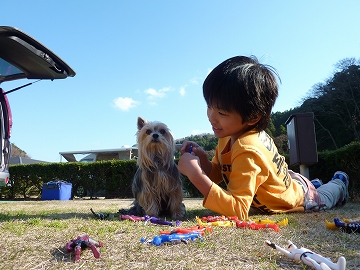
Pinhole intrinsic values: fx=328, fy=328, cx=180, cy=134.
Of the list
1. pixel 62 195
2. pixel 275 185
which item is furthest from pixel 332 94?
pixel 275 185

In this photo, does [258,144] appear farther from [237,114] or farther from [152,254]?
[152,254]

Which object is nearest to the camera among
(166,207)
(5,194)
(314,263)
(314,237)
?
(314,263)

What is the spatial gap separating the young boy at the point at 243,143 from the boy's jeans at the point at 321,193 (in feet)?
1.69

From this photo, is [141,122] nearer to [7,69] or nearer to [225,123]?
[225,123]

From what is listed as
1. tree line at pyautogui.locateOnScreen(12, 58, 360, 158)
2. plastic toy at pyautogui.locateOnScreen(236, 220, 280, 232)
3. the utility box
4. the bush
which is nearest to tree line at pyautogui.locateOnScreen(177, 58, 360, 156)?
tree line at pyautogui.locateOnScreen(12, 58, 360, 158)

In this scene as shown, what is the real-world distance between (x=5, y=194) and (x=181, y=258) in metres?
16.5

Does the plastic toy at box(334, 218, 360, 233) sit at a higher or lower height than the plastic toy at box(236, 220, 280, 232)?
lower

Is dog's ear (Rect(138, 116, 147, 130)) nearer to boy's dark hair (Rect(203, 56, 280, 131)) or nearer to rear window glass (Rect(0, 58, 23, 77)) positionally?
boy's dark hair (Rect(203, 56, 280, 131))

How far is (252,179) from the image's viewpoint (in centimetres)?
283

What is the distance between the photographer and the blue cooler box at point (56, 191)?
1248 cm

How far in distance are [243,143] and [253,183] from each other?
0.36 metres

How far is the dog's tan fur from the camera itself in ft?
12.0

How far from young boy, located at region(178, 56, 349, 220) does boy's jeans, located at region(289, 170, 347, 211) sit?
20.3 inches

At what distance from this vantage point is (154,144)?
405 cm
